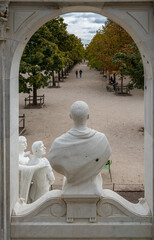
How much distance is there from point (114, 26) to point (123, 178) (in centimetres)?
2296

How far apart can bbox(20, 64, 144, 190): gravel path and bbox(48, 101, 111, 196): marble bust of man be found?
555cm

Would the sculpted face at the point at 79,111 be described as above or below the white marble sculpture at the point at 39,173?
above

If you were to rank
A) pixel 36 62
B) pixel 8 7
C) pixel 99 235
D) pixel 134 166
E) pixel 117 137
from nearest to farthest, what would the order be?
pixel 8 7, pixel 99 235, pixel 134 166, pixel 117 137, pixel 36 62

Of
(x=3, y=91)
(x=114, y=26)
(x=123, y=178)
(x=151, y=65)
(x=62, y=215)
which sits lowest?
(x=123, y=178)

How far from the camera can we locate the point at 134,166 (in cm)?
1165

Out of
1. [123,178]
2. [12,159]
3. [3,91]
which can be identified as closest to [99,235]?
[12,159]

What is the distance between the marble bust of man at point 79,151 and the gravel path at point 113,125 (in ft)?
18.2

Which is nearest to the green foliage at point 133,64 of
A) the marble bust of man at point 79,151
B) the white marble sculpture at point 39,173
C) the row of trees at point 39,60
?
the row of trees at point 39,60

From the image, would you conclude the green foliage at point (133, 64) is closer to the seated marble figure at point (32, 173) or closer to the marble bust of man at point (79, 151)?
the seated marble figure at point (32, 173)

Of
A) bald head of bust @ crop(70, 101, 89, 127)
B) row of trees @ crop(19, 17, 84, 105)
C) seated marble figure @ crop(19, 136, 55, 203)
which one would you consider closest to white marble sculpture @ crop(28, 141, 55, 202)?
seated marble figure @ crop(19, 136, 55, 203)

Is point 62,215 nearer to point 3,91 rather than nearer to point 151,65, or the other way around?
point 3,91

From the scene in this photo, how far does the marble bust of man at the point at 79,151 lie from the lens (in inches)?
167

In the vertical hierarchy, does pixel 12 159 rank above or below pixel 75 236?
above

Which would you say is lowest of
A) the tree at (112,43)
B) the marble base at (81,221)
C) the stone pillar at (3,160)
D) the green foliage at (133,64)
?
the marble base at (81,221)
